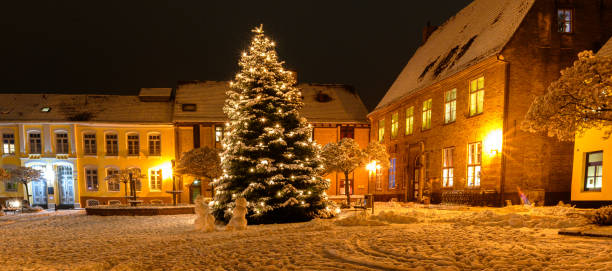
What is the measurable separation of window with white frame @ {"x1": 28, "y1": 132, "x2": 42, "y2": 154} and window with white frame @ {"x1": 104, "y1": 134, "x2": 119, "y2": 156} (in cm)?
501

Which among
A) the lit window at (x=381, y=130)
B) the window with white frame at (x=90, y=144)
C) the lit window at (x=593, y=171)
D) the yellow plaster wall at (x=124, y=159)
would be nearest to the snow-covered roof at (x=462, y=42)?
the lit window at (x=381, y=130)

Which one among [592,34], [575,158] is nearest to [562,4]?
[592,34]

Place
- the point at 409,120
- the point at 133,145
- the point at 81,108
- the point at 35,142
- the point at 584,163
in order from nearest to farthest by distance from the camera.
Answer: the point at 584,163
the point at 409,120
the point at 35,142
the point at 133,145
the point at 81,108

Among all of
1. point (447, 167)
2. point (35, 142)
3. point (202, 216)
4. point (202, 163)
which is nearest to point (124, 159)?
point (35, 142)

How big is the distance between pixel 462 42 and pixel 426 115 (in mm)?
4373

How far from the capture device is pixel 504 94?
14.0 meters

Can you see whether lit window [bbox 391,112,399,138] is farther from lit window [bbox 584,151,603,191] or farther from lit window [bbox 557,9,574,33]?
lit window [bbox 584,151,603,191]

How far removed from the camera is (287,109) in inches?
514

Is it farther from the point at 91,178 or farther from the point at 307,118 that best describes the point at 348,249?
the point at 91,178

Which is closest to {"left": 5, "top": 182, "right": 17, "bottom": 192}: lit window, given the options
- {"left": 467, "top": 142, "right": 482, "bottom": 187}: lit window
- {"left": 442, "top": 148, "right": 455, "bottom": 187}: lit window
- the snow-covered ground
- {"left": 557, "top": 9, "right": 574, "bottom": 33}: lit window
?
the snow-covered ground

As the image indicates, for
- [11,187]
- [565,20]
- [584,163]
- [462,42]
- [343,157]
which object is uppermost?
[462,42]

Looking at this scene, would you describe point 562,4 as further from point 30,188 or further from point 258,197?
point 30,188

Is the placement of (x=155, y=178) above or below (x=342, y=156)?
above

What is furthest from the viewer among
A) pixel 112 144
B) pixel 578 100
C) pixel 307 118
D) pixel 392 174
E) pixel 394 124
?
pixel 307 118
